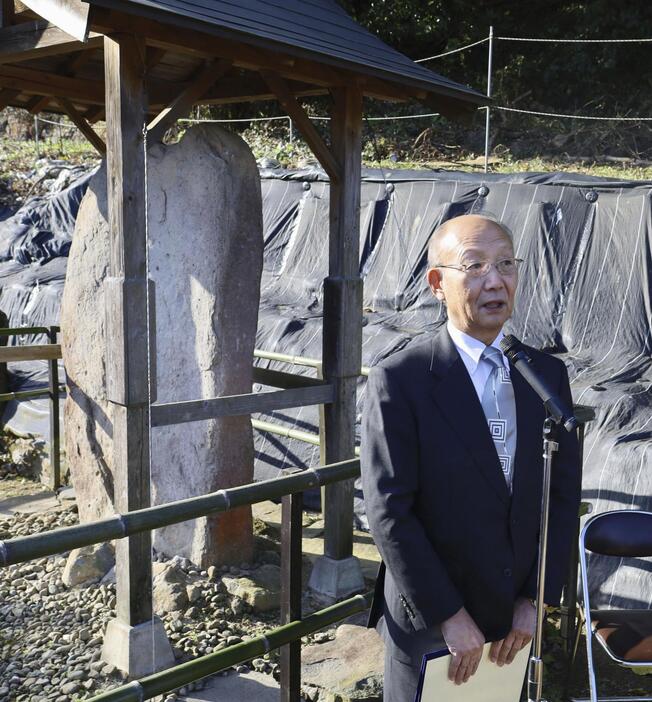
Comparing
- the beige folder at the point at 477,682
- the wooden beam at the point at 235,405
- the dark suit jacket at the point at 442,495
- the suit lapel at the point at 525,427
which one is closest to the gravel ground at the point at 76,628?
the wooden beam at the point at 235,405

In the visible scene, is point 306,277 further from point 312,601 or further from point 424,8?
point 424,8

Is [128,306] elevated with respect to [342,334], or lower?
elevated

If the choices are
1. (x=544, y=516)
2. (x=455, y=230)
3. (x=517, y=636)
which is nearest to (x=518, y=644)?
(x=517, y=636)

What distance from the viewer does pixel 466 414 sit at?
1835 millimetres

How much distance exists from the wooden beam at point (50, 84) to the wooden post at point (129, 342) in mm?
1488

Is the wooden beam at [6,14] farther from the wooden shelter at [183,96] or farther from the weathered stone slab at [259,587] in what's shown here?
the weathered stone slab at [259,587]

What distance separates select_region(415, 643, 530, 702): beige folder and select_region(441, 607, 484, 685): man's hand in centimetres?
2

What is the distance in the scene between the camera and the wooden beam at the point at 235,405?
372 cm

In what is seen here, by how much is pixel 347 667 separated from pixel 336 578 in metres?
1.08

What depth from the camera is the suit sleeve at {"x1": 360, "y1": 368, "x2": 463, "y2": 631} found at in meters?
1.77

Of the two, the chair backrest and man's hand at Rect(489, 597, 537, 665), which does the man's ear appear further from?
the chair backrest

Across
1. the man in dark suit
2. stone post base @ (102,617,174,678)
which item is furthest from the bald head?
stone post base @ (102,617,174,678)

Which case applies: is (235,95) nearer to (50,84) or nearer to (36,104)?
(50,84)

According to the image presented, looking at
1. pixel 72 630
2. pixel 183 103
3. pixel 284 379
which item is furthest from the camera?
pixel 284 379
